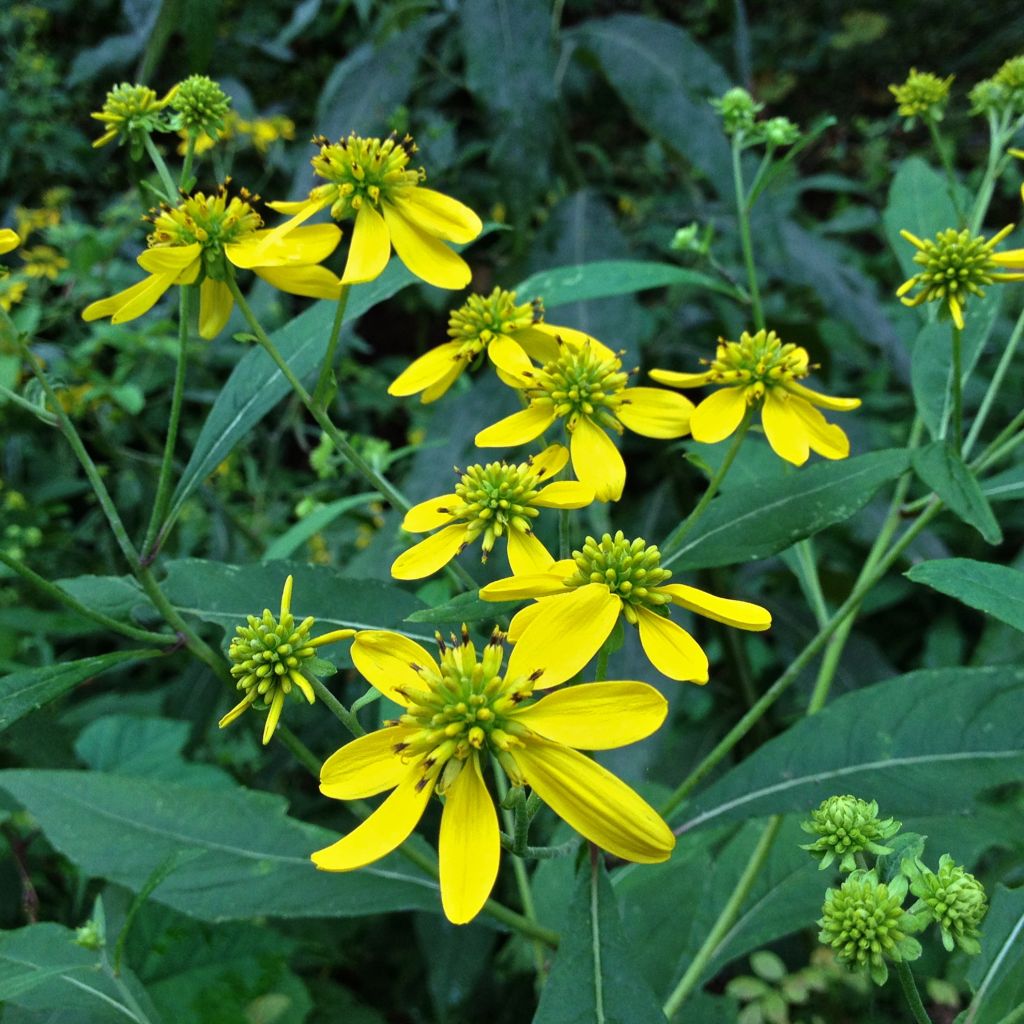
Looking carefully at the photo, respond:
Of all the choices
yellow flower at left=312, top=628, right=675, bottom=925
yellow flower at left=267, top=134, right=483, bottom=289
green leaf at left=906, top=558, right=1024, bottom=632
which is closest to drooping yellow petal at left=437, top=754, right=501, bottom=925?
yellow flower at left=312, top=628, right=675, bottom=925

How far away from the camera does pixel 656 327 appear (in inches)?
94.3

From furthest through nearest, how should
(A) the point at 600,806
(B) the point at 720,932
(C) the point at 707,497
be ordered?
1. (B) the point at 720,932
2. (C) the point at 707,497
3. (A) the point at 600,806

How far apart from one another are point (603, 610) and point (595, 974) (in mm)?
339

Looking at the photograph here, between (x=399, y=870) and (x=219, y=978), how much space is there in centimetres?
42

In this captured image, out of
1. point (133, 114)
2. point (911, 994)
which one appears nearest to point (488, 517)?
point (911, 994)

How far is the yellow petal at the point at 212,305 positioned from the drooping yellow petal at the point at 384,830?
1.81 feet

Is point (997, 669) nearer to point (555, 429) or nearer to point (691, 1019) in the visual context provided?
point (691, 1019)

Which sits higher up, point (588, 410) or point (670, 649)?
point (588, 410)

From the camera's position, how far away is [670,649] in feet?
2.31

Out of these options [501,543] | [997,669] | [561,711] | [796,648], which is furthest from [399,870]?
[796,648]

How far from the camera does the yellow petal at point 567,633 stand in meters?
0.63

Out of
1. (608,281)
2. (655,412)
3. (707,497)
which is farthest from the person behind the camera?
(608,281)

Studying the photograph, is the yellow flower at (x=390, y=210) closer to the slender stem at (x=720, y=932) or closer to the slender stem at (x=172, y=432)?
the slender stem at (x=172, y=432)

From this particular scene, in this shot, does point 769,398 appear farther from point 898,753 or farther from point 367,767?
point 367,767
